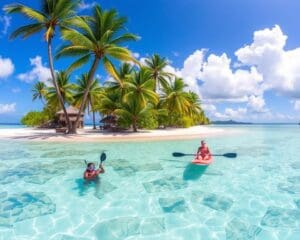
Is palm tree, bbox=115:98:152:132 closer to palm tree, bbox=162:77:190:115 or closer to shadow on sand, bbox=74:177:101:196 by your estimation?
palm tree, bbox=162:77:190:115

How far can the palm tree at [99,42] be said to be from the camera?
945 inches

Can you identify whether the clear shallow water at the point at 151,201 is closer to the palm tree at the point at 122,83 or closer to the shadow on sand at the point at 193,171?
the shadow on sand at the point at 193,171

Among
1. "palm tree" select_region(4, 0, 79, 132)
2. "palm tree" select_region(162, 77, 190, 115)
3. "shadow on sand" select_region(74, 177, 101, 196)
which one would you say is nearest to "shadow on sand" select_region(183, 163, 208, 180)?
"shadow on sand" select_region(74, 177, 101, 196)

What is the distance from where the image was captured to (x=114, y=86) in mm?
34875

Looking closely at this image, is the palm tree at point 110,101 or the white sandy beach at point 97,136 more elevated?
the palm tree at point 110,101

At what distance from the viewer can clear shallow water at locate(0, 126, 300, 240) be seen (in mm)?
5832

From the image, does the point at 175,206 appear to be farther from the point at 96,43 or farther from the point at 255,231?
the point at 96,43

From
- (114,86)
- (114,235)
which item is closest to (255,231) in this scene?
(114,235)

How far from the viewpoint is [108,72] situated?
25547 mm

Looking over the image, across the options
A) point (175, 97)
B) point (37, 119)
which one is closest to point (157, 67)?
point (175, 97)

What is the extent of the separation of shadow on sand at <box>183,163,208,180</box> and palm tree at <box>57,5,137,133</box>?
15.5 meters

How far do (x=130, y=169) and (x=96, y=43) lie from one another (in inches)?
632

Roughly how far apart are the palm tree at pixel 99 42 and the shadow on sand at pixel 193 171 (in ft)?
50.9

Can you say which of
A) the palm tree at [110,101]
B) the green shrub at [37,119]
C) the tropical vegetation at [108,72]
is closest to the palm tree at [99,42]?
the tropical vegetation at [108,72]
